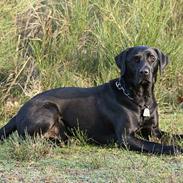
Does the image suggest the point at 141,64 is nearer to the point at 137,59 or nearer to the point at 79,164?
the point at 137,59

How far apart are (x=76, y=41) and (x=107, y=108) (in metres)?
2.52

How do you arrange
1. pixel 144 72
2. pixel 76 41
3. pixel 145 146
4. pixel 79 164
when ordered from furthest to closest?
pixel 76 41 → pixel 144 72 → pixel 145 146 → pixel 79 164

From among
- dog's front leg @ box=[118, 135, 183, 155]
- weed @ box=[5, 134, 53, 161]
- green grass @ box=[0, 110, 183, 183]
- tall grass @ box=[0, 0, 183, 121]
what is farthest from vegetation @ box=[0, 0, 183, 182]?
→ weed @ box=[5, 134, 53, 161]

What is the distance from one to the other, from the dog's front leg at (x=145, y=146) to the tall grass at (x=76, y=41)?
2.19 m

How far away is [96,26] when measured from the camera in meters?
8.70

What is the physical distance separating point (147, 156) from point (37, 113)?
54.2 inches

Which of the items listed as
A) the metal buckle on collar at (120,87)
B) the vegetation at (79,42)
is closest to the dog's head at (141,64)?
the metal buckle on collar at (120,87)

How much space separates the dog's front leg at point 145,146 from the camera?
558 cm

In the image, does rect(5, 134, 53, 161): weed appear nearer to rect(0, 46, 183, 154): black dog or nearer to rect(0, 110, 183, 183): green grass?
rect(0, 110, 183, 183): green grass

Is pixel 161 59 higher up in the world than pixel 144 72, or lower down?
higher up

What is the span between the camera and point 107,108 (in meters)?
6.36

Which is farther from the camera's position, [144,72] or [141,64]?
[141,64]

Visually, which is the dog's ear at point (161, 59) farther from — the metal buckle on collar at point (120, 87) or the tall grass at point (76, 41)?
the tall grass at point (76, 41)

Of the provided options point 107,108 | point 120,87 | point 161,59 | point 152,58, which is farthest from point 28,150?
point 161,59
